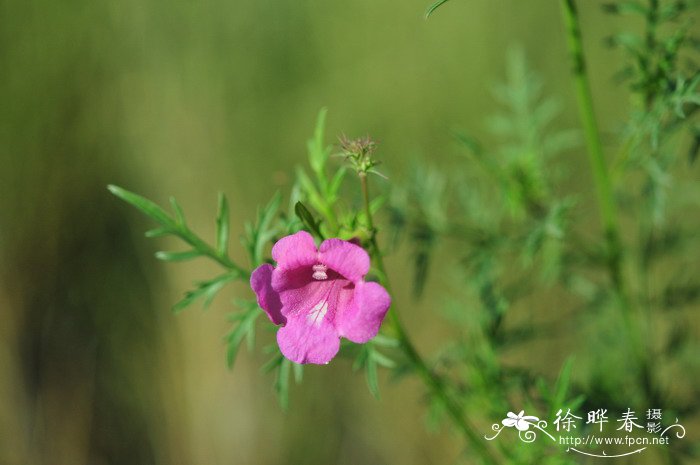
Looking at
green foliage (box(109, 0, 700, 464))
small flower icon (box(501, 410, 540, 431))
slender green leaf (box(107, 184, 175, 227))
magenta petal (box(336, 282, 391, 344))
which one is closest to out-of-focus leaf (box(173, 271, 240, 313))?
green foliage (box(109, 0, 700, 464))

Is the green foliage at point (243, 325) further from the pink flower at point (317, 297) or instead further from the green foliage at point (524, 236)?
the pink flower at point (317, 297)

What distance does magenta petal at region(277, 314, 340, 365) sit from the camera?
1374 mm

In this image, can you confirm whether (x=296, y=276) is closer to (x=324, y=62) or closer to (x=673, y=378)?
(x=673, y=378)

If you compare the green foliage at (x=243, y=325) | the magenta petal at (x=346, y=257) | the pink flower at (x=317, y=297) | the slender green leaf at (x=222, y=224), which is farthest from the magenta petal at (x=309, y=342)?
the slender green leaf at (x=222, y=224)

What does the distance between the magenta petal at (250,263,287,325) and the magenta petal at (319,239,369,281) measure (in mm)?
116

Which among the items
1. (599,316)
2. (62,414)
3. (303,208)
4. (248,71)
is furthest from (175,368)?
(303,208)

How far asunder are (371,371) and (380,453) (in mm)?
2464

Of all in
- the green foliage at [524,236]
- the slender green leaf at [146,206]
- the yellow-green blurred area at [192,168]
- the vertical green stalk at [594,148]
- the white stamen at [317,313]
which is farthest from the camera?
the yellow-green blurred area at [192,168]

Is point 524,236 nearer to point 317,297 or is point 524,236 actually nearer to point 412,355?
point 412,355

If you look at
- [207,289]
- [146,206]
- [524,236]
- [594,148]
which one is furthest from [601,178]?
[146,206]

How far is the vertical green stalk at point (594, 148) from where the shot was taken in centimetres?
181

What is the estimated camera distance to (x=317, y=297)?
149 cm

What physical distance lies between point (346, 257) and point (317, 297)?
16 cm

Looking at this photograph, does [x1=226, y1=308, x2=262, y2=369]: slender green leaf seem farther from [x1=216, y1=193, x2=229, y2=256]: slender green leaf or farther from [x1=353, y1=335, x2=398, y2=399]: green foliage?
[x1=353, y1=335, x2=398, y2=399]: green foliage
